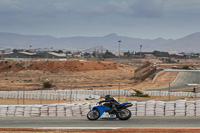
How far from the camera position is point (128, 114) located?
749 inches

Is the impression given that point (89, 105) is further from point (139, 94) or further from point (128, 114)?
point (139, 94)

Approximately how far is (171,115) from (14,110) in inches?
442

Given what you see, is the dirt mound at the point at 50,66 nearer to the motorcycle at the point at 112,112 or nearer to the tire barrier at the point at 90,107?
the tire barrier at the point at 90,107

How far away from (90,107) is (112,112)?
8.21ft

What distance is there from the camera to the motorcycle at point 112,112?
19.1 metres

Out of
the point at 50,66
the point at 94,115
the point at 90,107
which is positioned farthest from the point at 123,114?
the point at 50,66

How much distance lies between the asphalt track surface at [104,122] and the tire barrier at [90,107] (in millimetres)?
657

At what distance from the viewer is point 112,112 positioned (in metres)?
19.2

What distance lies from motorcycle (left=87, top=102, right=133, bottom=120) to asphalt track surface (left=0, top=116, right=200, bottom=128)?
310mm

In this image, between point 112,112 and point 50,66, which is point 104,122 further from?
point 50,66

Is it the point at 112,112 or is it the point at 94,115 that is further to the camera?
the point at 94,115

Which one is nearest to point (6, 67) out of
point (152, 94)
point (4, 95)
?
point (4, 95)

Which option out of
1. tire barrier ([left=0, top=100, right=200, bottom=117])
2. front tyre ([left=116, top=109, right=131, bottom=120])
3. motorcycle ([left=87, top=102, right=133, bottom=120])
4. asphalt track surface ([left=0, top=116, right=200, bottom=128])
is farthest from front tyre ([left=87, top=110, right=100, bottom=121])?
tire barrier ([left=0, top=100, right=200, bottom=117])

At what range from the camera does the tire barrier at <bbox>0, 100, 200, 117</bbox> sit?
20109 millimetres
